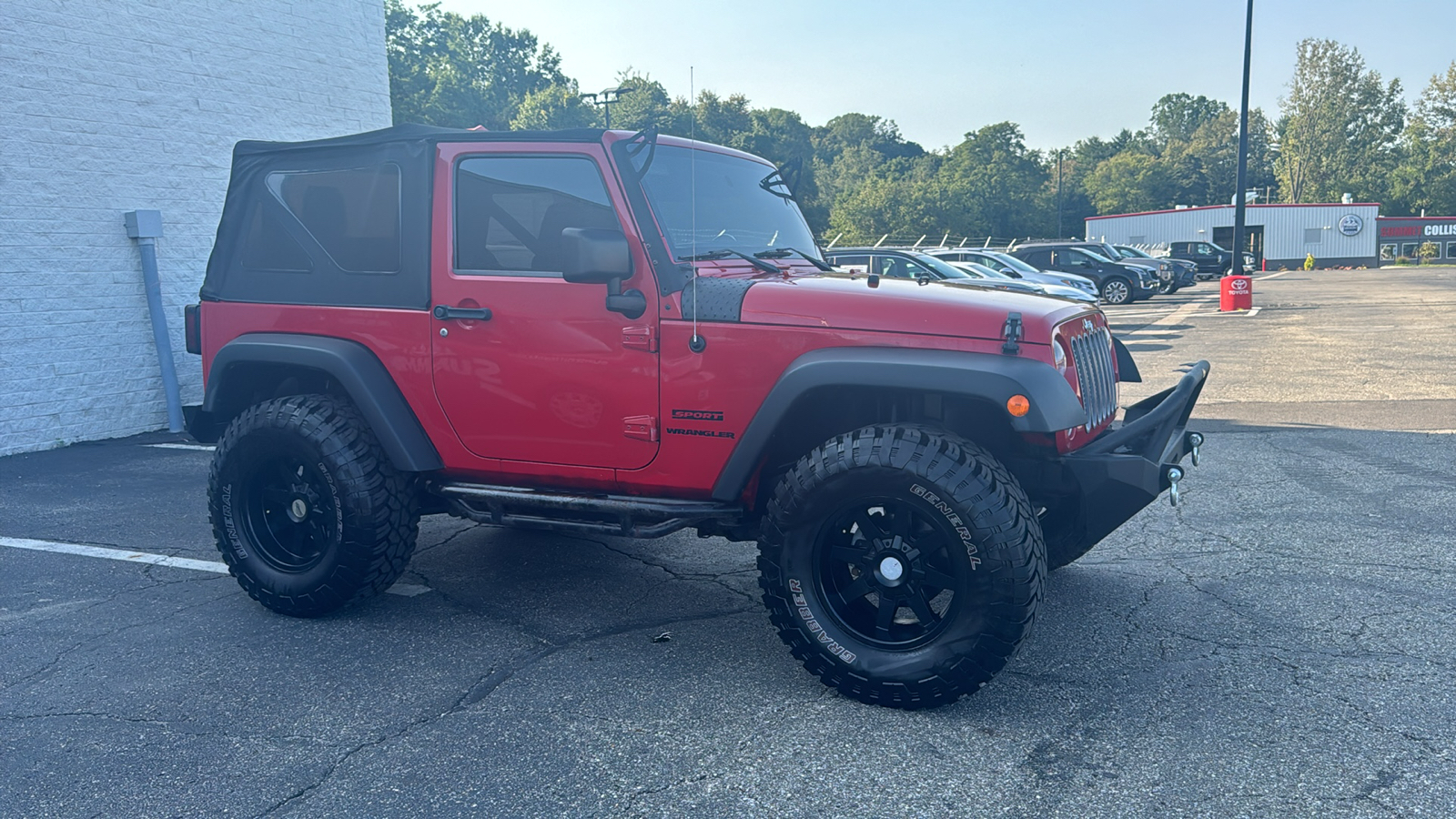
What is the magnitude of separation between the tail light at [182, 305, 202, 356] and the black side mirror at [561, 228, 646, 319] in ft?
7.15

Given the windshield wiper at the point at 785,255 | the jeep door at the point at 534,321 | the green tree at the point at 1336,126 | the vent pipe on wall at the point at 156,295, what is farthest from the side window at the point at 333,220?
the green tree at the point at 1336,126

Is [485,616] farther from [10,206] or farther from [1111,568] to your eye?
[10,206]

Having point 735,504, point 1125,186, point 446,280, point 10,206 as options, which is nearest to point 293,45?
point 10,206

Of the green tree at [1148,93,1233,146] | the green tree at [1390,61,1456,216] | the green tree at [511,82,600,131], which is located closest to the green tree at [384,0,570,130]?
the green tree at [511,82,600,131]

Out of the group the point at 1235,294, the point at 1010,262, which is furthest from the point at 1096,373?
the point at 1235,294

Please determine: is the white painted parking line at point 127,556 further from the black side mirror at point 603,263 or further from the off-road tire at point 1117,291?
the off-road tire at point 1117,291

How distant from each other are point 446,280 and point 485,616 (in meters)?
1.47

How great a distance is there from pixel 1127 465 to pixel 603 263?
1923 mm

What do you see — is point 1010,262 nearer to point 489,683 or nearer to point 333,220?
point 333,220

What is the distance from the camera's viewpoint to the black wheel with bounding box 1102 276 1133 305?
26625mm

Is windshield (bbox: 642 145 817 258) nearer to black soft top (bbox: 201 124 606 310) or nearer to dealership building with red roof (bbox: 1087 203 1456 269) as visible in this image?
black soft top (bbox: 201 124 606 310)

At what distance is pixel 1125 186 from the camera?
105375mm

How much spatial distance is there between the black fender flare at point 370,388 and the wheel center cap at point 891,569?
76.2 inches

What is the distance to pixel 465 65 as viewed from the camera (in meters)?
96.6
